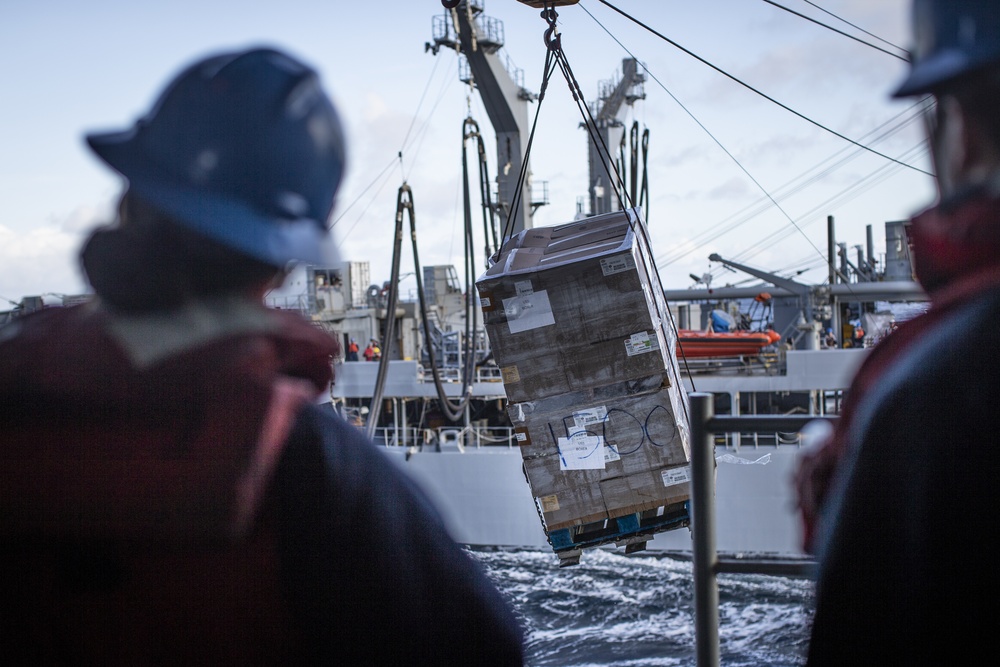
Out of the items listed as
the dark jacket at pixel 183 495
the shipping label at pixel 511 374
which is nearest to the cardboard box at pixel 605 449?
the shipping label at pixel 511 374

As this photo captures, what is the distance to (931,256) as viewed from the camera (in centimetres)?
89

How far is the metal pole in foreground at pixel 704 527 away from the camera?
1.64 m

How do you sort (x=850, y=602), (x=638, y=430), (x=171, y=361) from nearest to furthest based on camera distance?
(x=171, y=361)
(x=850, y=602)
(x=638, y=430)

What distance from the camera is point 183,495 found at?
2.76 ft

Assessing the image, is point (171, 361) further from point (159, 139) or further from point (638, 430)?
point (638, 430)

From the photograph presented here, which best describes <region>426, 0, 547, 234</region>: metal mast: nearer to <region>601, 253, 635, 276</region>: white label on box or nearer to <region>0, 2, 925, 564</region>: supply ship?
<region>0, 2, 925, 564</region>: supply ship

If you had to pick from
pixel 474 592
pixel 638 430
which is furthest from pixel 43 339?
pixel 638 430

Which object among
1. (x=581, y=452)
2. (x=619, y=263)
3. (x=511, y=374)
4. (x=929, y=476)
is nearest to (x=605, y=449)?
(x=581, y=452)

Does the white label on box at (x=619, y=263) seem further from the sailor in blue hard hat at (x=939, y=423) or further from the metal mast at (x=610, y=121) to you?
the metal mast at (x=610, y=121)

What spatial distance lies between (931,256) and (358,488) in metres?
0.65

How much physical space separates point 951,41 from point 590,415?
4059 mm

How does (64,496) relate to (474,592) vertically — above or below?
above

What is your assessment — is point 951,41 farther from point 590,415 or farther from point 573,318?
point 590,415

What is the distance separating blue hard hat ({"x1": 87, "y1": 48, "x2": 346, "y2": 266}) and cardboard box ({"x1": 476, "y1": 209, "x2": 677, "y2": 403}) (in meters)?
3.81
